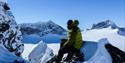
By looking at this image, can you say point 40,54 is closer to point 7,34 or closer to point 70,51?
point 7,34

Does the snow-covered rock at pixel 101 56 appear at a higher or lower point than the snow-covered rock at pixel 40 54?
higher

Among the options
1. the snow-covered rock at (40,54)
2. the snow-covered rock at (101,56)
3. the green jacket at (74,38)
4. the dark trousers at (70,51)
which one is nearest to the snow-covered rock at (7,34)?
the snow-covered rock at (40,54)

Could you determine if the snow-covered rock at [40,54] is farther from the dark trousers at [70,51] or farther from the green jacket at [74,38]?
the green jacket at [74,38]

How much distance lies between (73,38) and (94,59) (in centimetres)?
114

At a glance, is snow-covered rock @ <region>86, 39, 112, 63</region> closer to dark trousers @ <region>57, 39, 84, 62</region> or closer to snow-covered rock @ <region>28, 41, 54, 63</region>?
dark trousers @ <region>57, 39, 84, 62</region>

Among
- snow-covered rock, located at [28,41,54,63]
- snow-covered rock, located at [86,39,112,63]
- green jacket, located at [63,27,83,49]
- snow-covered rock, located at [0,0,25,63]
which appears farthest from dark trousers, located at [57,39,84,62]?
snow-covered rock, located at [0,0,25,63]

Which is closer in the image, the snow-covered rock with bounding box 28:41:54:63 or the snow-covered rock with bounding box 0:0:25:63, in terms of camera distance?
the snow-covered rock with bounding box 28:41:54:63

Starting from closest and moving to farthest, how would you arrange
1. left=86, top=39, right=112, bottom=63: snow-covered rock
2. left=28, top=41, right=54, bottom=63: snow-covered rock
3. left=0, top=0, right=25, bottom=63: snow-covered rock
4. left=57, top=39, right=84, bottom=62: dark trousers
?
left=57, top=39, right=84, bottom=62: dark trousers < left=86, top=39, right=112, bottom=63: snow-covered rock < left=28, top=41, right=54, bottom=63: snow-covered rock < left=0, top=0, right=25, bottom=63: snow-covered rock

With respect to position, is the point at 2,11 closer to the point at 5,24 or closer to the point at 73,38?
the point at 5,24

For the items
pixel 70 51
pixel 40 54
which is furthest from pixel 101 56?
pixel 40 54

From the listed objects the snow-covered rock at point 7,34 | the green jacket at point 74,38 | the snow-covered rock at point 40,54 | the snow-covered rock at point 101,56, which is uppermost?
the green jacket at point 74,38

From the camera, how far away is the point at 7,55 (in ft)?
40.7

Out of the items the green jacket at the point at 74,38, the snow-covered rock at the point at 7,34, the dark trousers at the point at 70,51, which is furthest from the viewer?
the snow-covered rock at the point at 7,34

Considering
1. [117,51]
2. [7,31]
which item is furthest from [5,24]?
[117,51]
